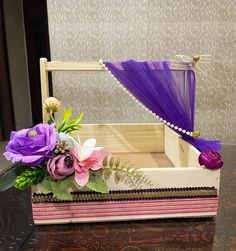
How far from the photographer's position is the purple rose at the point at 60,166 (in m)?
0.49

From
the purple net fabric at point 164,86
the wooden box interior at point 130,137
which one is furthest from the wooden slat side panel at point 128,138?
the purple net fabric at point 164,86

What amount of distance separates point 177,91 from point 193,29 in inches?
28.6

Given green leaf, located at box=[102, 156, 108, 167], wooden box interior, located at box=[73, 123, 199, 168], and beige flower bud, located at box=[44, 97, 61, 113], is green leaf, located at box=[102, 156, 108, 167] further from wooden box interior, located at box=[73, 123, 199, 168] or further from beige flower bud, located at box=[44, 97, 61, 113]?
wooden box interior, located at box=[73, 123, 199, 168]

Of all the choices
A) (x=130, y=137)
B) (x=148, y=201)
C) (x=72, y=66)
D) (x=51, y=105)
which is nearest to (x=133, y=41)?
(x=130, y=137)

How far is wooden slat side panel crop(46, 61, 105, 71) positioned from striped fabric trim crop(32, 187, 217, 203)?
32 centimetres

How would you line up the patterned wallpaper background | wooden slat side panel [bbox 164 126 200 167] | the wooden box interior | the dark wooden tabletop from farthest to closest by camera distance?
1. the patterned wallpaper background
2. the wooden box interior
3. wooden slat side panel [bbox 164 126 200 167]
4. the dark wooden tabletop

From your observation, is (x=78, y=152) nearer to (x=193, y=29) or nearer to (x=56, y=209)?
(x=56, y=209)

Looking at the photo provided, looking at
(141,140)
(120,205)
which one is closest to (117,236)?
(120,205)

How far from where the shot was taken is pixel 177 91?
69 centimetres

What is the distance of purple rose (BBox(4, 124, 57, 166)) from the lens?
19.2 inches

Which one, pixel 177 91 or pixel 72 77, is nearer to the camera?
pixel 177 91

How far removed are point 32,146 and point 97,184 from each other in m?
0.14

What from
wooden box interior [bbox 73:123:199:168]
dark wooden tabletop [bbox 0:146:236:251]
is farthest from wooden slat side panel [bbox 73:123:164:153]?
dark wooden tabletop [bbox 0:146:236:251]

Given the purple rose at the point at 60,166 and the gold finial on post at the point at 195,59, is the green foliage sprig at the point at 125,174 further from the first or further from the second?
the gold finial on post at the point at 195,59
